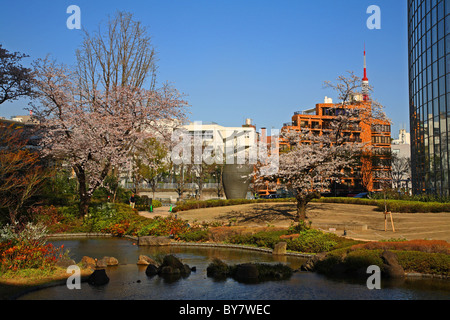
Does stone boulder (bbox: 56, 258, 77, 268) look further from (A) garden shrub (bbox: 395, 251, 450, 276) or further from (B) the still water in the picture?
(A) garden shrub (bbox: 395, 251, 450, 276)

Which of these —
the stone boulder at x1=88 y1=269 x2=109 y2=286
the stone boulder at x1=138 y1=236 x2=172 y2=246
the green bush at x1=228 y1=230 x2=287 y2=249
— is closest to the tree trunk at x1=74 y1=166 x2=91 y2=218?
the stone boulder at x1=138 y1=236 x2=172 y2=246

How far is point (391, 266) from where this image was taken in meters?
15.9

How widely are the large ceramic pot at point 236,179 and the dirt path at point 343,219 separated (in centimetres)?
634

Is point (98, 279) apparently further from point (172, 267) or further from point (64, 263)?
point (64, 263)

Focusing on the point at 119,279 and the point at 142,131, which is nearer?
the point at 119,279

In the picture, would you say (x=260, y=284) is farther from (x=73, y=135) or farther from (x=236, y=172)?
(x=236, y=172)

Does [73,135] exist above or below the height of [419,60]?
below

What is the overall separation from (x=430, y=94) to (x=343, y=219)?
17.2 m

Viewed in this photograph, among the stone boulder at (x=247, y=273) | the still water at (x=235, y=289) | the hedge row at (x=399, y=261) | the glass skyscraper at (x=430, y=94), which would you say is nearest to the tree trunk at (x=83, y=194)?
the still water at (x=235, y=289)

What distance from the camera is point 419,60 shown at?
4584 centimetres

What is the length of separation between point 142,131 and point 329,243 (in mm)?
17242

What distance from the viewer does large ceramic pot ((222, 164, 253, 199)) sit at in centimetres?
4900

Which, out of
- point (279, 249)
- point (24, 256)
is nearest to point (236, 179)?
point (279, 249)
